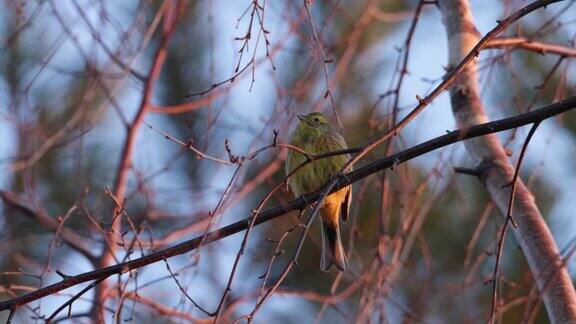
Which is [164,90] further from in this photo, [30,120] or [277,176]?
[30,120]

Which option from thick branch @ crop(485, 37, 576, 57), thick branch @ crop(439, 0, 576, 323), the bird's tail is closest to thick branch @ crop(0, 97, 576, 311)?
thick branch @ crop(439, 0, 576, 323)

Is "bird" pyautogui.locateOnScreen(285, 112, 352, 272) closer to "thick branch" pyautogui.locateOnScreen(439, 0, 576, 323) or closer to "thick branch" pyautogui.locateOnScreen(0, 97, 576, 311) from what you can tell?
"thick branch" pyautogui.locateOnScreen(439, 0, 576, 323)

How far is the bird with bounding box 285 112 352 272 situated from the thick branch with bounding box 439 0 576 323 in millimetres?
715

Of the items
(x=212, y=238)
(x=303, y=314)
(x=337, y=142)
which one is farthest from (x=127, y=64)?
(x=303, y=314)

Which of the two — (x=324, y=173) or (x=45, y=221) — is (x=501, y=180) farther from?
(x=45, y=221)

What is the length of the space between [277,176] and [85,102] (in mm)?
2883

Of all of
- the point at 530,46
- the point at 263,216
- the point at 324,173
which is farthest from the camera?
the point at 324,173

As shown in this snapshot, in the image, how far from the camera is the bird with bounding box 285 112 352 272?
4.45 meters

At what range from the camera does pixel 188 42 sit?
7.55 metres

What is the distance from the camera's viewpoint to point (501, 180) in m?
3.60

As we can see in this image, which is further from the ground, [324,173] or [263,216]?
[324,173]

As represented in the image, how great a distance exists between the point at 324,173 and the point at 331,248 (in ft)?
1.37

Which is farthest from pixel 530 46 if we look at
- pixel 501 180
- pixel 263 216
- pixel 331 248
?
pixel 263 216

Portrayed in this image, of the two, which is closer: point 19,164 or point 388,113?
point 388,113
